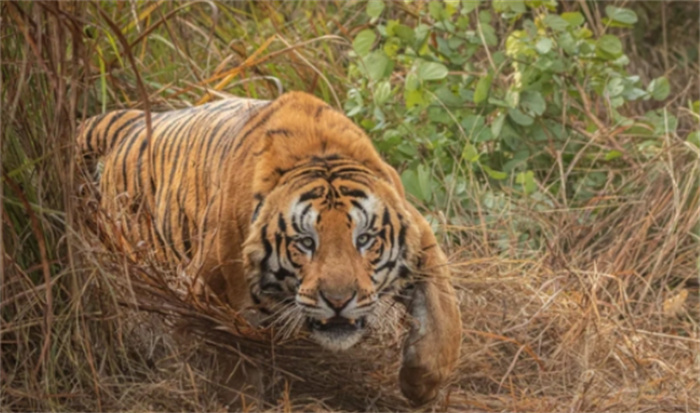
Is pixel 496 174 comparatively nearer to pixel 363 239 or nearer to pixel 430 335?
pixel 430 335

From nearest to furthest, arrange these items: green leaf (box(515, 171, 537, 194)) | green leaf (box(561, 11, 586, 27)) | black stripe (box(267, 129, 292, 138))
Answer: black stripe (box(267, 129, 292, 138)) < green leaf (box(515, 171, 537, 194)) < green leaf (box(561, 11, 586, 27))

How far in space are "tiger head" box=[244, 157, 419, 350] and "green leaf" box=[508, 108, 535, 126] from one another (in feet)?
6.42

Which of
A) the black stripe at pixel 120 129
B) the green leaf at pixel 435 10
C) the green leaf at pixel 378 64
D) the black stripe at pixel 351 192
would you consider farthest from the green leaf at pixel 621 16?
the black stripe at pixel 351 192

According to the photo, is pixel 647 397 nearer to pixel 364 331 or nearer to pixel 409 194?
pixel 364 331

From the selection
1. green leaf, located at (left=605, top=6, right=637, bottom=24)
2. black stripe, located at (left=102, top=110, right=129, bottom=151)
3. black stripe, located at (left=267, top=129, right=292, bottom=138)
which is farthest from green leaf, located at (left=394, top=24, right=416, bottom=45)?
black stripe, located at (left=267, top=129, right=292, bottom=138)

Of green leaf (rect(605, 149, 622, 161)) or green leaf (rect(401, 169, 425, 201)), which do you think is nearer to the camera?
green leaf (rect(401, 169, 425, 201))

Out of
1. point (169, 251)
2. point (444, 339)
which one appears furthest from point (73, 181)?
point (444, 339)

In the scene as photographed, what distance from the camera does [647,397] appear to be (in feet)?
14.7

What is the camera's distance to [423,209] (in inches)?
231

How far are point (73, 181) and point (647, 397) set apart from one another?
1.88 metres

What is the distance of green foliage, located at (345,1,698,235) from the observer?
19.7 ft

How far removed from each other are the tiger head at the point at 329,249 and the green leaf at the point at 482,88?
191 cm

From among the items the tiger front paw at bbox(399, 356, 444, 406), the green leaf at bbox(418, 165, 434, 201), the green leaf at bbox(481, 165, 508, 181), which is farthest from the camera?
the green leaf at bbox(481, 165, 508, 181)

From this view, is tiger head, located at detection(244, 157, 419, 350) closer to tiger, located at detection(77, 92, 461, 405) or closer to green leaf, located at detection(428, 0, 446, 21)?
tiger, located at detection(77, 92, 461, 405)
